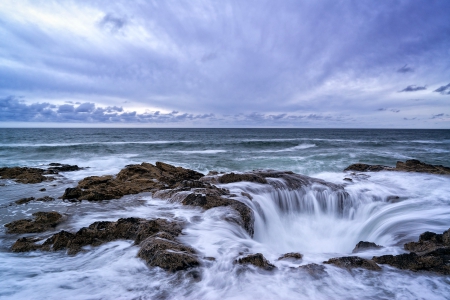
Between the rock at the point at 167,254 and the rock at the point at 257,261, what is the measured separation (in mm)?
713

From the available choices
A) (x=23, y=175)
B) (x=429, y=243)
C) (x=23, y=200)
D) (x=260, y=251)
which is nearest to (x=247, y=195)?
(x=260, y=251)

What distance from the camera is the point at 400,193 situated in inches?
341

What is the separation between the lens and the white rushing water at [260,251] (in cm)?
331

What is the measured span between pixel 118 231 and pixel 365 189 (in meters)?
8.20

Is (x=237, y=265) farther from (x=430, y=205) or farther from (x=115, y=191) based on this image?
(x=430, y=205)

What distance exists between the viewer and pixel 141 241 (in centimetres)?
452

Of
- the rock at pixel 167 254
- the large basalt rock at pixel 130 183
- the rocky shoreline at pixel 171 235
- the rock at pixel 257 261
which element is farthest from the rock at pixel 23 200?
the rock at pixel 257 261

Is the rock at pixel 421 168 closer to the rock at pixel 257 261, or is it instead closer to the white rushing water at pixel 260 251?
the white rushing water at pixel 260 251

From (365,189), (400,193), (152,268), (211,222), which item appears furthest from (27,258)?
(400,193)

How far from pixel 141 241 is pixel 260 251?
7.19ft

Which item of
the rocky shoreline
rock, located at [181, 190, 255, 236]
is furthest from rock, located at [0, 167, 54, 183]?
rock, located at [181, 190, 255, 236]

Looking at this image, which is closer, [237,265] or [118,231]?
[237,265]

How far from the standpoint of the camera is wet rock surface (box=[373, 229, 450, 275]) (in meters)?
3.67

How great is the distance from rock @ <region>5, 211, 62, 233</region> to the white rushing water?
35 centimetres
